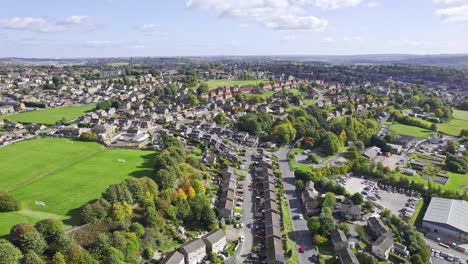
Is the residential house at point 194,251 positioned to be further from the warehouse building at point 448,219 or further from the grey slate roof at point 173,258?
the warehouse building at point 448,219

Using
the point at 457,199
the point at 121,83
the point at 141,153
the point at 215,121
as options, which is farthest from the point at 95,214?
the point at 121,83

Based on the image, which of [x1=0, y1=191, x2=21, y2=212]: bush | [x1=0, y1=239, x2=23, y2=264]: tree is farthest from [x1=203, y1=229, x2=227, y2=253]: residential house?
[x1=0, y1=191, x2=21, y2=212]: bush

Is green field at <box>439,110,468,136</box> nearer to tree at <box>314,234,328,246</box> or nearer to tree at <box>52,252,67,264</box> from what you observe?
tree at <box>314,234,328,246</box>

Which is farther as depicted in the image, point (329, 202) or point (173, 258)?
point (329, 202)

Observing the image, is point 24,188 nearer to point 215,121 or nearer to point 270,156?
point 270,156

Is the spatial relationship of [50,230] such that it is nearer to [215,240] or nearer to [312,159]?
[215,240]

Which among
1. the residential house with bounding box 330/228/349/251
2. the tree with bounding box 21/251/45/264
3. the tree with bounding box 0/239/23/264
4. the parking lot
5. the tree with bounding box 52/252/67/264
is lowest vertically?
the parking lot

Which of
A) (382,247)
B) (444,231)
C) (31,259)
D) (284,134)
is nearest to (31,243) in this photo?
(31,259)
